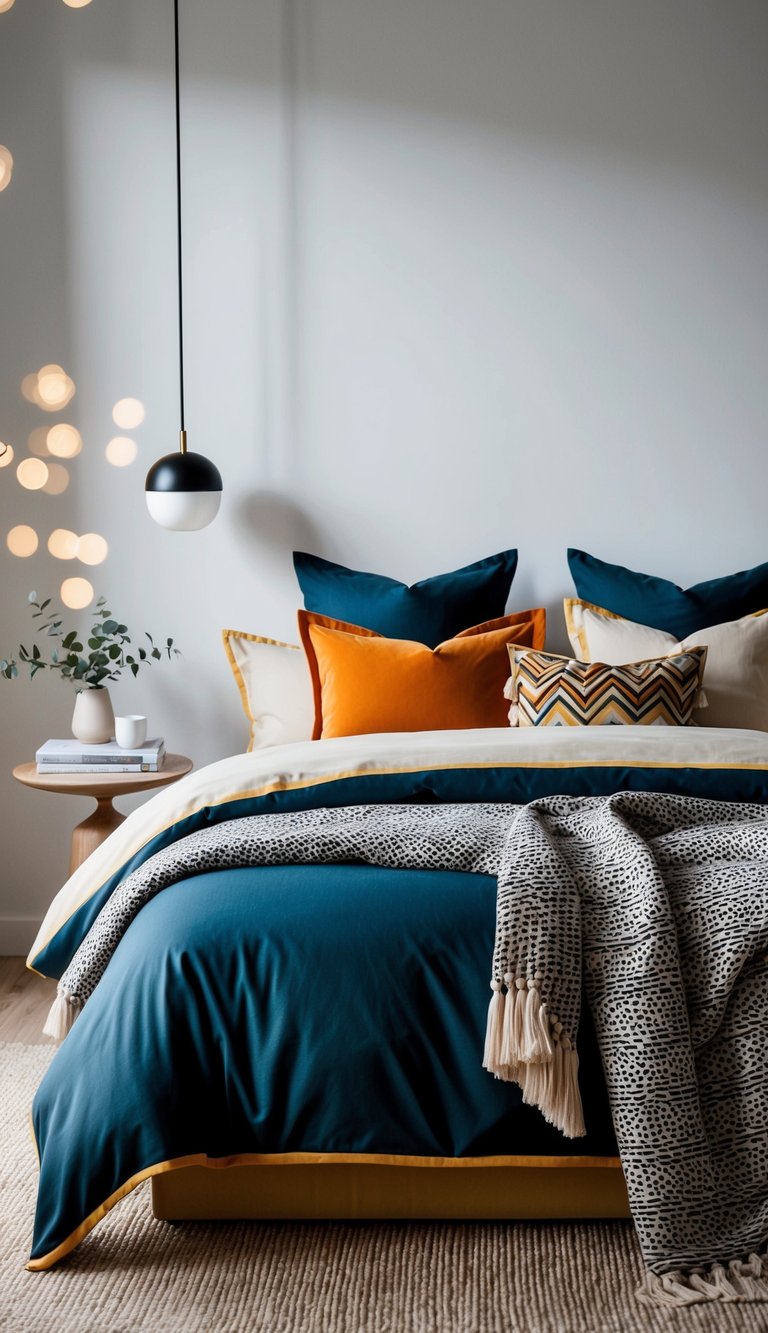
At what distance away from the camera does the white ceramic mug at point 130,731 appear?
3227 mm

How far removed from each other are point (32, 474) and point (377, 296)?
1.12 metres

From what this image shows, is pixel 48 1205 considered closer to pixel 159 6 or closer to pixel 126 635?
pixel 126 635

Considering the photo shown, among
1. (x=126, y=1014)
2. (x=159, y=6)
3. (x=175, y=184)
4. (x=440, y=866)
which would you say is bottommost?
(x=126, y=1014)

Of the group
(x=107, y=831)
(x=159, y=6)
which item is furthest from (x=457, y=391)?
(x=107, y=831)

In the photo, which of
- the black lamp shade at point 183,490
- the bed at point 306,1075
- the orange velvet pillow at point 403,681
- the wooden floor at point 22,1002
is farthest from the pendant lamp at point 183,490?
the bed at point 306,1075

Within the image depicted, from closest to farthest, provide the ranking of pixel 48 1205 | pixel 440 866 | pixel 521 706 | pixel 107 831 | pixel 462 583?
1. pixel 48 1205
2. pixel 440 866
3. pixel 521 706
4. pixel 107 831
5. pixel 462 583

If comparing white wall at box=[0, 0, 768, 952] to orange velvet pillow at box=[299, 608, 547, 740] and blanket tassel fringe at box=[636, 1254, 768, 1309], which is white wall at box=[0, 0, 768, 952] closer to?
orange velvet pillow at box=[299, 608, 547, 740]

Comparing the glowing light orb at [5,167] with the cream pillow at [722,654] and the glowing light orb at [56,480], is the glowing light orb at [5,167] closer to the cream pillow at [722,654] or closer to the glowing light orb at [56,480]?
the glowing light orb at [56,480]

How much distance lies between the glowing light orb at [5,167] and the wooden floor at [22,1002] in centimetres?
220

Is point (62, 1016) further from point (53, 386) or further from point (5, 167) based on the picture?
point (5, 167)

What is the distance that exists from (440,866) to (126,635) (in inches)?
72.7

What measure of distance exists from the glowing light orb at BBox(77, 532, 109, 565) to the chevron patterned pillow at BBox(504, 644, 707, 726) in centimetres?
134

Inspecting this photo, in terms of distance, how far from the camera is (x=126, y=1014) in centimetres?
188

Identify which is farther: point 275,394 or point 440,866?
point 275,394
